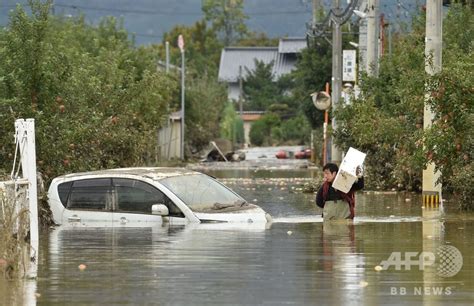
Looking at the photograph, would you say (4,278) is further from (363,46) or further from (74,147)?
(363,46)

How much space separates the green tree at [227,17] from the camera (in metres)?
120

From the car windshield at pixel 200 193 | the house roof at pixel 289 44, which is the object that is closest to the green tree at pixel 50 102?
the car windshield at pixel 200 193

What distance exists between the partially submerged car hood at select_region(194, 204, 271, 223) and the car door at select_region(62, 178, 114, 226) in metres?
1.55

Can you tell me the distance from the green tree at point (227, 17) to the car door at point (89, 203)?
100027mm

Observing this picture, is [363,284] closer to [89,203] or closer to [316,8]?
[89,203]

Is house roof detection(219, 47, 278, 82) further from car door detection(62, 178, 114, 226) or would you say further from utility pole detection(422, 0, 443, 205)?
car door detection(62, 178, 114, 226)

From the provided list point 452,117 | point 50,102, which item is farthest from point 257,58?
point 452,117

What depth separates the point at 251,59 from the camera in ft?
379

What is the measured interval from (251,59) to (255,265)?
10327 centimetres

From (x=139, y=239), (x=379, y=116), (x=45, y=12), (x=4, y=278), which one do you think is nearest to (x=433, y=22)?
(x=379, y=116)

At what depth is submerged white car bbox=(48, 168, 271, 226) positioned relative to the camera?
1800cm

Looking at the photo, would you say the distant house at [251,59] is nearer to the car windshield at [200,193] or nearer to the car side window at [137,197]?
the car windshield at [200,193]

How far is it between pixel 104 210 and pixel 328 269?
6.86m

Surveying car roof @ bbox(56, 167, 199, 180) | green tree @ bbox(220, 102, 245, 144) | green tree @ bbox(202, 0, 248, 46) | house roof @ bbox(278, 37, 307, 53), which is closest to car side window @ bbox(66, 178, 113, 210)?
car roof @ bbox(56, 167, 199, 180)
